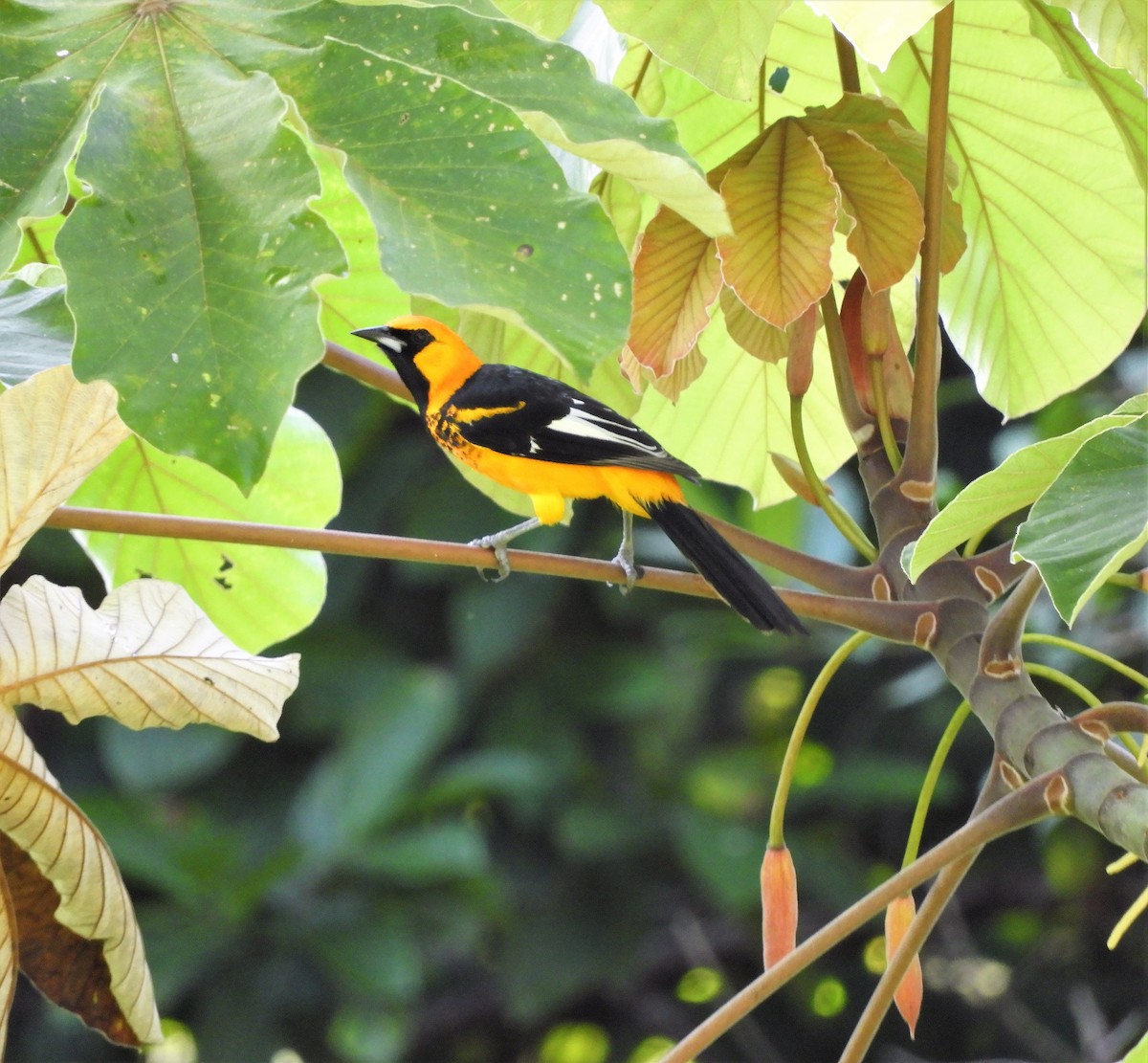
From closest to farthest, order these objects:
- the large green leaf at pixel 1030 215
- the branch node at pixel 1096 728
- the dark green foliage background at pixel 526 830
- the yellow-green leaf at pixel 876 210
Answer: the branch node at pixel 1096 728, the yellow-green leaf at pixel 876 210, the large green leaf at pixel 1030 215, the dark green foliage background at pixel 526 830

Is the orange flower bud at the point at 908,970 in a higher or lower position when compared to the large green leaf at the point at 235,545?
lower

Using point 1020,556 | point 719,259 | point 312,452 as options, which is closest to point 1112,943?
point 1020,556

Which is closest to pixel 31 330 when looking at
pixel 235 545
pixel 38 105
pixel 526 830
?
pixel 38 105

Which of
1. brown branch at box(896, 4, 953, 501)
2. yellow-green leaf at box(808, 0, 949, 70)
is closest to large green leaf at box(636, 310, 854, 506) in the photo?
brown branch at box(896, 4, 953, 501)

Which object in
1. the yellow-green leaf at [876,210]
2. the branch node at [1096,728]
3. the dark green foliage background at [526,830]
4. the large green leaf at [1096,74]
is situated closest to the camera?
the branch node at [1096,728]

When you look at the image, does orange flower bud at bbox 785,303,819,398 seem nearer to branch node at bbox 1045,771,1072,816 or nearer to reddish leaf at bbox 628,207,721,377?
reddish leaf at bbox 628,207,721,377

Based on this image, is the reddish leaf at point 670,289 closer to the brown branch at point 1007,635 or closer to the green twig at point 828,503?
the green twig at point 828,503

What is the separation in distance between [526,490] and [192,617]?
45 centimetres

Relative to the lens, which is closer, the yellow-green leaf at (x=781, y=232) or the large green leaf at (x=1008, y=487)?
the large green leaf at (x=1008, y=487)

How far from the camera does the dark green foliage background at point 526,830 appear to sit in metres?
2.89

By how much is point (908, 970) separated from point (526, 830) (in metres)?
2.71

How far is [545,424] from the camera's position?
978 millimetres

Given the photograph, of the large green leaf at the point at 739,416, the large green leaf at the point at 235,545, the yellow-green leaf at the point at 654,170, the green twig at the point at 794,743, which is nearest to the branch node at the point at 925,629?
the green twig at the point at 794,743

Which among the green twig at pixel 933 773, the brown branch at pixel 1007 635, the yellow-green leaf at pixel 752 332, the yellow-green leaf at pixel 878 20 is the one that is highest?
the yellow-green leaf at pixel 878 20
